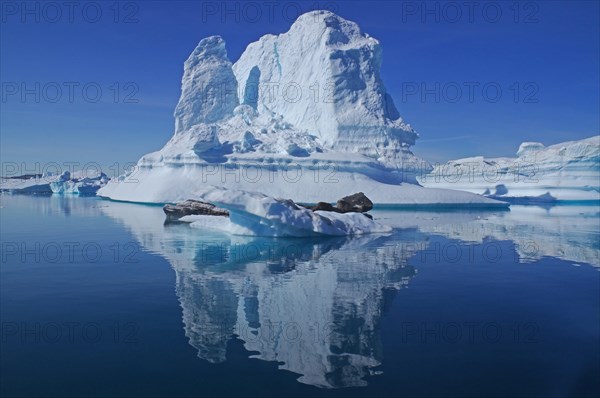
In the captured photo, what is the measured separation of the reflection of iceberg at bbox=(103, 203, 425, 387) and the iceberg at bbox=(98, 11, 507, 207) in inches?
884

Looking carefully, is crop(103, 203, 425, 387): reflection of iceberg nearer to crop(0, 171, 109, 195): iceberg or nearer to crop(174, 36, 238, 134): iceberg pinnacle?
crop(174, 36, 238, 134): iceberg pinnacle

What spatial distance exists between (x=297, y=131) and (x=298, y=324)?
37.6 metres

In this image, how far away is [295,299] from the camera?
6.61 meters

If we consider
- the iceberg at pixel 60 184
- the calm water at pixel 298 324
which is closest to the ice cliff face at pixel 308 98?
the iceberg at pixel 60 184

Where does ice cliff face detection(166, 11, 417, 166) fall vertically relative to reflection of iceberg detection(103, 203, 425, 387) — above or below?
above

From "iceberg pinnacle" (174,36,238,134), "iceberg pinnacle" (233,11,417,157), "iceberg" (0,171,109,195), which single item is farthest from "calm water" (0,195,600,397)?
"iceberg" (0,171,109,195)

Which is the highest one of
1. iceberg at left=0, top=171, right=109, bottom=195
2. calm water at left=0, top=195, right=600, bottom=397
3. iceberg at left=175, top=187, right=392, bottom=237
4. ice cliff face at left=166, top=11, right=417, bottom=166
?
ice cliff face at left=166, top=11, right=417, bottom=166

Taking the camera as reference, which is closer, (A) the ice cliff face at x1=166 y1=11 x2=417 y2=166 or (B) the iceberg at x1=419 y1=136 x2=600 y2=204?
(B) the iceberg at x1=419 y1=136 x2=600 y2=204

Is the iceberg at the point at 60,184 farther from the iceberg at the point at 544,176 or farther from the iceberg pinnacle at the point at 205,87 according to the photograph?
the iceberg at the point at 544,176

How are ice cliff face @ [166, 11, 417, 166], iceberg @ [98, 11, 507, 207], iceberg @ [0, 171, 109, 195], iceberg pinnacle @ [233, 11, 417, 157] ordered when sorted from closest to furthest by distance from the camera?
iceberg @ [98, 11, 507, 207] → ice cliff face @ [166, 11, 417, 166] → iceberg pinnacle @ [233, 11, 417, 157] → iceberg @ [0, 171, 109, 195]

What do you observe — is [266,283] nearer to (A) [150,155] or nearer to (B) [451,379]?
(B) [451,379]

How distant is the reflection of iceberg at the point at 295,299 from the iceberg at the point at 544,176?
33.5 m

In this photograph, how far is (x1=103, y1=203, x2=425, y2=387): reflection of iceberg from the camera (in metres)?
4.59

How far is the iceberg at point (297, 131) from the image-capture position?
35188 mm
